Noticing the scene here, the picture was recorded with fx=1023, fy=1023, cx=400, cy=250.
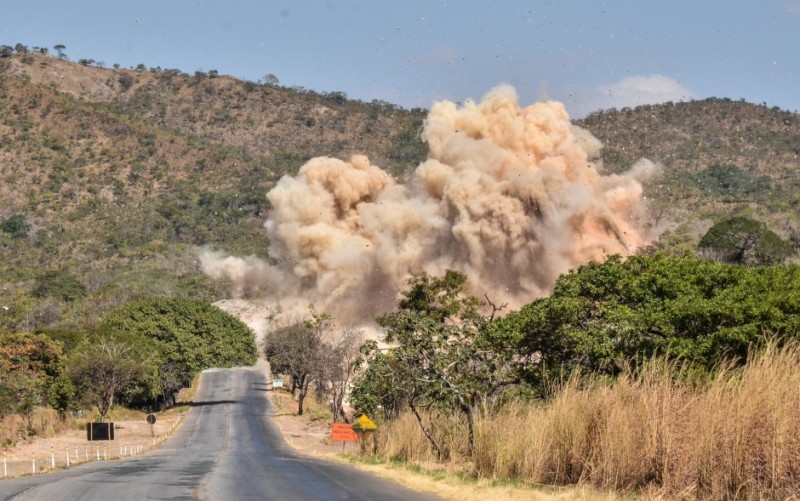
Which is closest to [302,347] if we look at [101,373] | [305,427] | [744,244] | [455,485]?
[305,427]

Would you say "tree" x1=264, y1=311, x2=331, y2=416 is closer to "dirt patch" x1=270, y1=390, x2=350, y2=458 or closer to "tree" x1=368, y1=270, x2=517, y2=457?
"dirt patch" x1=270, y1=390, x2=350, y2=458

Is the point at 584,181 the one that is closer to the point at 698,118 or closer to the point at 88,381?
the point at 88,381

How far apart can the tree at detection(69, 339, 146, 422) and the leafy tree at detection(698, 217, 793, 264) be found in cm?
4925

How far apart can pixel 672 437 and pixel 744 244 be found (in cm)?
7147

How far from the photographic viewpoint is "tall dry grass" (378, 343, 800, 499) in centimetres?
1488

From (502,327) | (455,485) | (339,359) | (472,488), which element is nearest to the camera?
(472,488)

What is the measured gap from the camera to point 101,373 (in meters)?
82.0

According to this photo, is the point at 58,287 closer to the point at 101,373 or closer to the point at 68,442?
the point at 101,373

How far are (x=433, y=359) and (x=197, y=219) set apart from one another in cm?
14825

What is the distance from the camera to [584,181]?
75562 millimetres

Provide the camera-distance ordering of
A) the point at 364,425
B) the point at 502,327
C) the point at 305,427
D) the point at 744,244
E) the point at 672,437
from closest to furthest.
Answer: the point at 672,437 → the point at 502,327 → the point at 364,425 → the point at 744,244 → the point at 305,427

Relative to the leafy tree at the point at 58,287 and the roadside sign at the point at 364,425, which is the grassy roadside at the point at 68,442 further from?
the leafy tree at the point at 58,287

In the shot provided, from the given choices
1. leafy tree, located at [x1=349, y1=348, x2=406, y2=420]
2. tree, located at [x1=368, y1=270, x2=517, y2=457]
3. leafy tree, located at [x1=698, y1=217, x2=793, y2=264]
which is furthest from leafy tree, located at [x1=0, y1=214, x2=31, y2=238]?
tree, located at [x1=368, y1=270, x2=517, y2=457]

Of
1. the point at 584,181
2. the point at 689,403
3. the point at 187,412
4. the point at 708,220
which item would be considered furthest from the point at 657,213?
the point at 689,403
